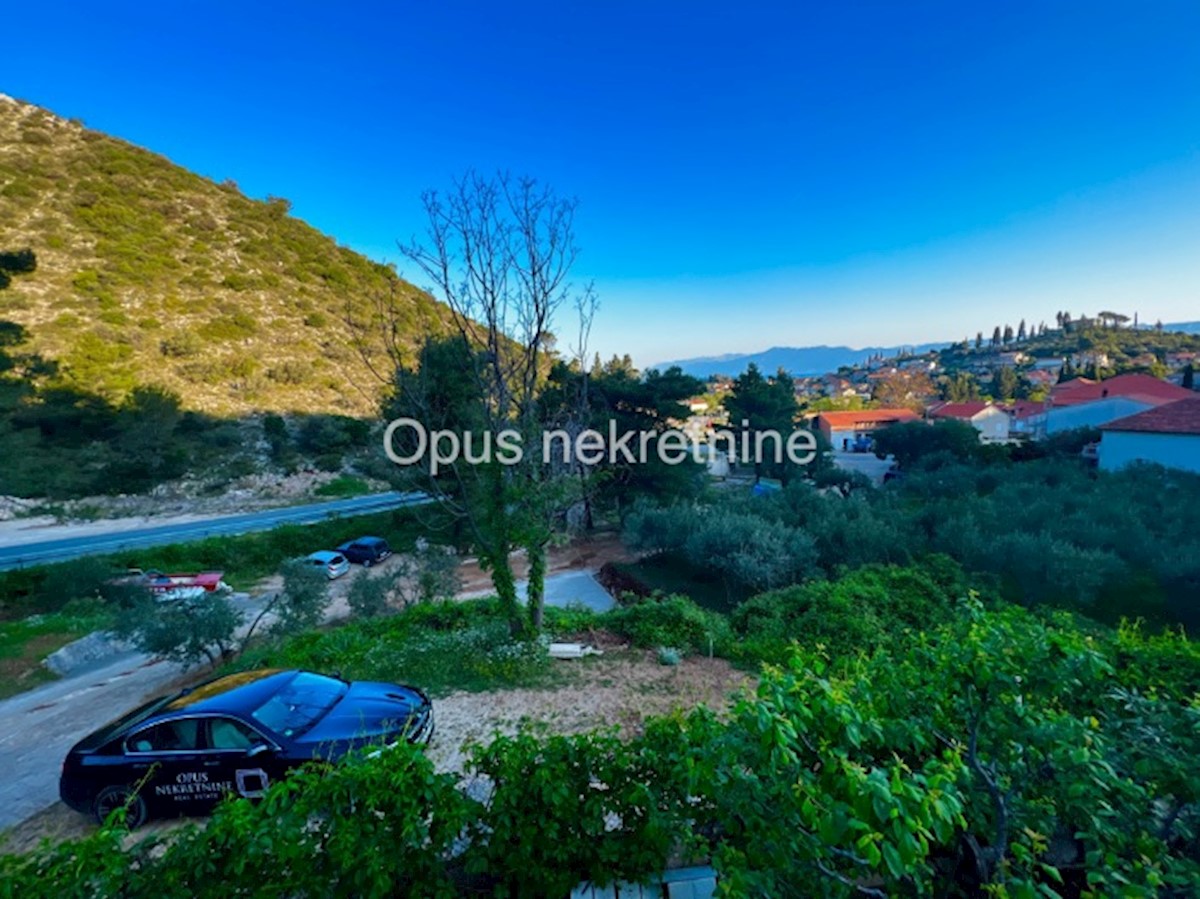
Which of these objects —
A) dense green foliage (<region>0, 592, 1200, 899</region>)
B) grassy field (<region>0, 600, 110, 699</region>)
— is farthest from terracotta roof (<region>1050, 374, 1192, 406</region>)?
grassy field (<region>0, 600, 110, 699</region>)

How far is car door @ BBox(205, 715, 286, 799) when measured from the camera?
4336mm

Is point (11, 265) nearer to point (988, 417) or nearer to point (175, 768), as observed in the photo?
point (175, 768)

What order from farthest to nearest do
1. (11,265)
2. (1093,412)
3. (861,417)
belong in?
(861,417)
(1093,412)
(11,265)

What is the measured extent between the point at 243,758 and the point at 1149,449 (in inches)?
1420

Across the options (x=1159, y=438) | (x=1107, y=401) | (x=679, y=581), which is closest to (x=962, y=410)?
(x=1107, y=401)

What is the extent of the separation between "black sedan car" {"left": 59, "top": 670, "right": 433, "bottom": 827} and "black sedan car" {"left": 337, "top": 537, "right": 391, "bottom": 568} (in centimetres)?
1411

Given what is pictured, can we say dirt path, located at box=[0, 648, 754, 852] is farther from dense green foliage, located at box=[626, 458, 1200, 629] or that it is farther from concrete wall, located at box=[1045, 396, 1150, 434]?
concrete wall, located at box=[1045, 396, 1150, 434]

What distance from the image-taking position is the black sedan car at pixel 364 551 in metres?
18.4

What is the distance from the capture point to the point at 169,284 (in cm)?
3834

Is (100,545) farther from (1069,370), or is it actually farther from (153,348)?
(1069,370)

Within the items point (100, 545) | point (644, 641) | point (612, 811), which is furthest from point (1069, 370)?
point (100, 545)

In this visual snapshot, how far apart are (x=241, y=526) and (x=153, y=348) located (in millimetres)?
21403

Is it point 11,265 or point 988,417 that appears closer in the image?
point 11,265

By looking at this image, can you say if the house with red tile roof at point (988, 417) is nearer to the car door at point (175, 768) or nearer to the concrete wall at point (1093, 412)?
the concrete wall at point (1093, 412)
